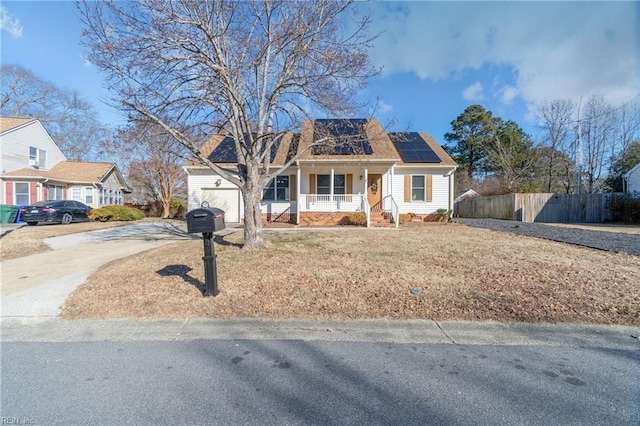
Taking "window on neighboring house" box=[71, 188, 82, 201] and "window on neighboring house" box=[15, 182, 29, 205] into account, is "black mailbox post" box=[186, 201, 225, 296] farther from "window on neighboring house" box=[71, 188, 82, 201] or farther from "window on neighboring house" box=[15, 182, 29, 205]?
"window on neighboring house" box=[71, 188, 82, 201]

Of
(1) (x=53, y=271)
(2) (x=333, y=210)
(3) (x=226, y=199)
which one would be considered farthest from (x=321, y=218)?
(1) (x=53, y=271)

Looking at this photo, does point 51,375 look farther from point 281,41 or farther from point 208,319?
point 281,41

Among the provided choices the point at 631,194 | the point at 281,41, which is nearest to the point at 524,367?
the point at 281,41

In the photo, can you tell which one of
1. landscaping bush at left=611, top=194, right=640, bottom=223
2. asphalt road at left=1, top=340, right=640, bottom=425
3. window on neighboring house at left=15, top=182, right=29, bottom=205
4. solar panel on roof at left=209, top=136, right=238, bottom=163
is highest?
solar panel on roof at left=209, top=136, right=238, bottom=163

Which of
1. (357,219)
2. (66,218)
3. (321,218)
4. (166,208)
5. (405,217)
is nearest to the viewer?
(357,219)

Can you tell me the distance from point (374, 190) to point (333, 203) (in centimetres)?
297

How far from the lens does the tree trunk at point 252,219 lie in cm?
703

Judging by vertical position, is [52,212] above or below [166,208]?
below

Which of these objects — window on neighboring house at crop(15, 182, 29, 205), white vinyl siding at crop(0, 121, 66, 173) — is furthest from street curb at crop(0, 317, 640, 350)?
white vinyl siding at crop(0, 121, 66, 173)

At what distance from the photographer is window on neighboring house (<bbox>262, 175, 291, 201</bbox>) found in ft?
52.2

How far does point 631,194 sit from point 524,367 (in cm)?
2182

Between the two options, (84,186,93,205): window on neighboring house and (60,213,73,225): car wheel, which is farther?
(84,186,93,205): window on neighboring house

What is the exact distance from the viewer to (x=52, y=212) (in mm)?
16125

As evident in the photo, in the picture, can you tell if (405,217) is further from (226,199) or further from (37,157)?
(37,157)
